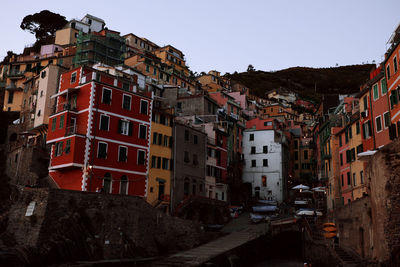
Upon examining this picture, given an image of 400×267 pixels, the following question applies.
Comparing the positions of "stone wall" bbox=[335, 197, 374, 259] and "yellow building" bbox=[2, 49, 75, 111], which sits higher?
"yellow building" bbox=[2, 49, 75, 111]

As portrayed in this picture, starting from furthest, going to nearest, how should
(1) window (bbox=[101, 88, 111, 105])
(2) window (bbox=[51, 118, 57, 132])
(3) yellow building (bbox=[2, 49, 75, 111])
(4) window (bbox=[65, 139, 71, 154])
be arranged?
(3) yellow building (bbox=[2, 49, 75, 111]) → (2) window (bbox=[51, 118, 57, 132]) → (1) window (bbox=[101, 88, 111, 105]) → (4) window (bbox=[65, 139, 71, 154])

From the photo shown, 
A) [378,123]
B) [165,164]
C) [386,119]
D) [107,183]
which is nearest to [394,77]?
[386,119]

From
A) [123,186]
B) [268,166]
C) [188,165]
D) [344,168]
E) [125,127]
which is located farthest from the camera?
[268,166]

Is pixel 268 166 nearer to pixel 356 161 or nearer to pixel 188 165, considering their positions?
pixel 188 165

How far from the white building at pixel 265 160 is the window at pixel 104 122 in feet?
129

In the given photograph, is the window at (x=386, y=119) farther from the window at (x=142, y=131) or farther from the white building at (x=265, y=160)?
the white building at (x=265, y=160)

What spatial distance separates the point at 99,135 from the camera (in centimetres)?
4344

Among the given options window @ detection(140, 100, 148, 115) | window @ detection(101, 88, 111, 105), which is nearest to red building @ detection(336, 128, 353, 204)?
window @ detection(140, 100, 148, 115)

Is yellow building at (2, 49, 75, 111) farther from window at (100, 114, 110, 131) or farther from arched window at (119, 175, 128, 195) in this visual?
arched window at (119, 175, 128, 195)

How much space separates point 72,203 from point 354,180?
108 feet

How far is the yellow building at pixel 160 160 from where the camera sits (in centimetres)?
4888

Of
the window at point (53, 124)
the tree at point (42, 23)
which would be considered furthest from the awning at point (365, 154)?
the tree at point (42, 23)

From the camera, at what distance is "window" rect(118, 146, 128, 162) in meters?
45.2

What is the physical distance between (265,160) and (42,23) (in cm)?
7827
